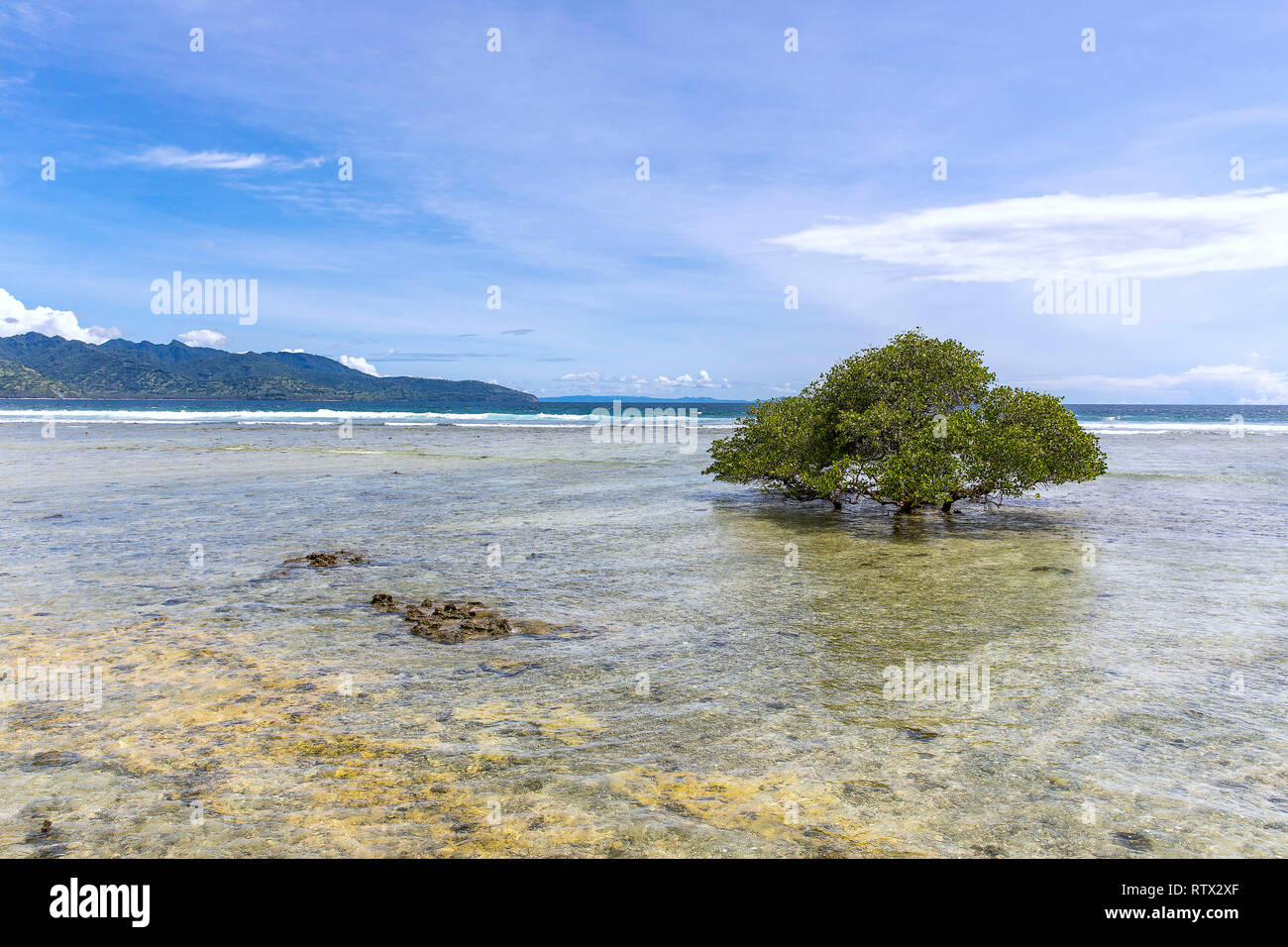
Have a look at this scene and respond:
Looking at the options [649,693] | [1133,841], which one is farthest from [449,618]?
[1133,841]

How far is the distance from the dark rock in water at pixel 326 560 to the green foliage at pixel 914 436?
11242 millimetres

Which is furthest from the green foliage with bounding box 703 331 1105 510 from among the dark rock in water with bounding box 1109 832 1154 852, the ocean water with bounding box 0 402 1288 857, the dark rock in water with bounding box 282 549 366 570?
the dark rock in water with bounding box 1109 832 1154 852

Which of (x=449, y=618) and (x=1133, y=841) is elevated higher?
(x=449, y=618)

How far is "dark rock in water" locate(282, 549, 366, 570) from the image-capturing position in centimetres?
1287

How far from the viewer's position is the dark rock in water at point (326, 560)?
12867mm

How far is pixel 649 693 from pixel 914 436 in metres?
13.8

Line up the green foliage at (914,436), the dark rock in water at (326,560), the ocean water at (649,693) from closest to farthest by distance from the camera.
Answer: the ocean water at (649,693) → the dark rock in water at (326,560) → the green foliage at (914,436)

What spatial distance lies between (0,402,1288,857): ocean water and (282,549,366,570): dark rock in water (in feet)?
1.33

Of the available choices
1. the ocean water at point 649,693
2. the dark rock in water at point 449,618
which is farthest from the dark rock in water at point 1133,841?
the dark rock in water at point 449,618

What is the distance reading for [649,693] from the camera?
709 centimetres

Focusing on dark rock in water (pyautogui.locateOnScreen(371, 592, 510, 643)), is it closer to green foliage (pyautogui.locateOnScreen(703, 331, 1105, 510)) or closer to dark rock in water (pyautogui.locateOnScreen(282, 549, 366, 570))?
dark rock in water (pyautogui.locateOnScreen(282, 549, 366, 570))

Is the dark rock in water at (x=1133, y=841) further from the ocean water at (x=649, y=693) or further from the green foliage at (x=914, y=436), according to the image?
the green foliage at (x=914, y=436)

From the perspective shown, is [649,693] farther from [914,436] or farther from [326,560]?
[914,436]
